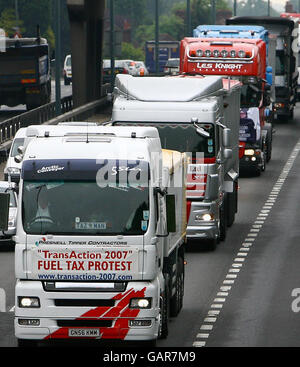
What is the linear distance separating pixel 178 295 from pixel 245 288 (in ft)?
9.96

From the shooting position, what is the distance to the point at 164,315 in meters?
19.1

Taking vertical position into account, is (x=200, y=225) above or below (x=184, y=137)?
below

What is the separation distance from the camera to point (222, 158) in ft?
94.0

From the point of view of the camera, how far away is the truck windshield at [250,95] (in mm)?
40750

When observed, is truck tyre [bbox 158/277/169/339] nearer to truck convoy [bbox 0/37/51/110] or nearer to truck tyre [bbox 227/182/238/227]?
truck tyre [bbox 227/182/238/227]

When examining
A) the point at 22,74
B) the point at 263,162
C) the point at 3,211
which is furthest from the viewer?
the point at 22,74

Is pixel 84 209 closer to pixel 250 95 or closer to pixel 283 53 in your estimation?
pixel 250 95

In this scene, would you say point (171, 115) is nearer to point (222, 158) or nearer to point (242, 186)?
point (222, 158)

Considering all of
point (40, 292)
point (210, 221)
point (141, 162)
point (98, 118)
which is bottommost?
point (98, 118)

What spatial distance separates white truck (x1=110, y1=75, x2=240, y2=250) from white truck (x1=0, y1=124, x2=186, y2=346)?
8.82 m

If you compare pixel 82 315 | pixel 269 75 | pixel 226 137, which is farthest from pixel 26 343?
pixel 269 75
